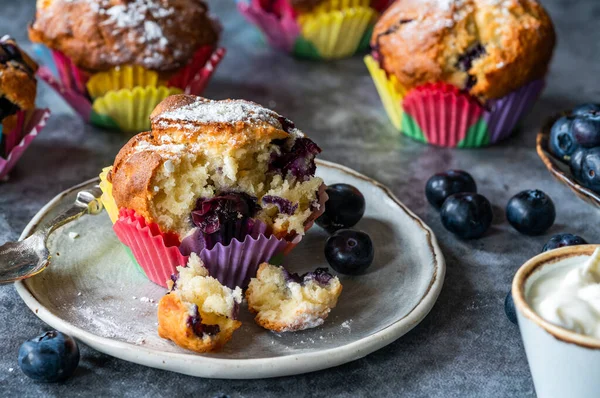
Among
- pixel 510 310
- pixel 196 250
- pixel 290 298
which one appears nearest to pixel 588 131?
pixel 510 310

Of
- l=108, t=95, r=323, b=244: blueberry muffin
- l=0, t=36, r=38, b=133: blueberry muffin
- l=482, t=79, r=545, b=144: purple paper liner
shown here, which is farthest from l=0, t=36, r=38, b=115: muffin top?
l=482, t=79, r=545, b=144: purple paper liner

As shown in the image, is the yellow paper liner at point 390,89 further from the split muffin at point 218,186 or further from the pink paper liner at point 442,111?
the split muffin at point 218,186

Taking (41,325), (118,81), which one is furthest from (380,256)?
(118,81)

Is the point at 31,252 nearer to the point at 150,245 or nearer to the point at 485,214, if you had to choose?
the point at 150,245

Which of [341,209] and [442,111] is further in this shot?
[442,111]

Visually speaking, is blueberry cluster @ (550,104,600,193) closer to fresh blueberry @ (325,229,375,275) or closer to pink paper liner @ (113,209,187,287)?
fresh blueberry @ (325,229,375,275)
